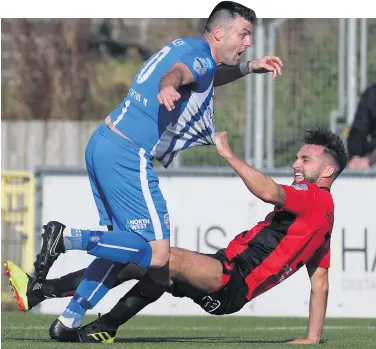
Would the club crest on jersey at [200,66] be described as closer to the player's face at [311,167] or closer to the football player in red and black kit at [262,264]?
the football player in red and black kit at [262,264]

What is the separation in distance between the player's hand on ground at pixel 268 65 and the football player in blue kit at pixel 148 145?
1.15 feet

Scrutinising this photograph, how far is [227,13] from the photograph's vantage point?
826 cm

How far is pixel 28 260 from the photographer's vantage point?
1276 centimetres

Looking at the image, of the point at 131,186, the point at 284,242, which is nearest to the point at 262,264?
the point at 284,242

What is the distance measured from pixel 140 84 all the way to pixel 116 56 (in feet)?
55.1

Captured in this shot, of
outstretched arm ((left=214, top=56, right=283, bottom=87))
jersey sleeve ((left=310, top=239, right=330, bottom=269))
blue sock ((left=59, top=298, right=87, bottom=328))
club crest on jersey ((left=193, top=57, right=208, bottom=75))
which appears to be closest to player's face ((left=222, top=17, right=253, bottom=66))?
club crest on jersey ((left=193, top=57, right=208, bottom=75))

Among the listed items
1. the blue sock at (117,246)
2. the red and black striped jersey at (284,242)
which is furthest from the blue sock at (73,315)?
the red and black striped jersey at (284,242)

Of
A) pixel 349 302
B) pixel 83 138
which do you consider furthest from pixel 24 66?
pixel 349 302

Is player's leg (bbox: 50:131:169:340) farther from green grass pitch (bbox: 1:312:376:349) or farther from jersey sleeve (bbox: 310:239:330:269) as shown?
jersey sleeve (bbox: 310:239:330:269)

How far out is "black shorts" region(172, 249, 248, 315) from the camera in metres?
8.27

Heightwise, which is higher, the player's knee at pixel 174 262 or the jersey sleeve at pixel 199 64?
the jersey sleeve at pixel 199 64

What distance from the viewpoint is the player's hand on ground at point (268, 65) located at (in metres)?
8.59

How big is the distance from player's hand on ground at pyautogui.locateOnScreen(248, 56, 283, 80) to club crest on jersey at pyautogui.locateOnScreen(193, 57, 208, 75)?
2.38 feet

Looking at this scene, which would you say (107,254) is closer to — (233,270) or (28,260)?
(233,270)
